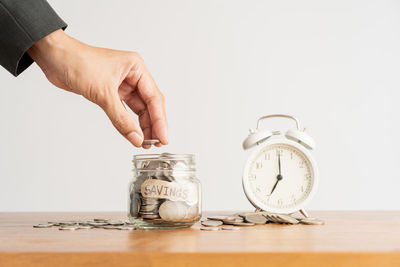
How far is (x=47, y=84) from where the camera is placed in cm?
329

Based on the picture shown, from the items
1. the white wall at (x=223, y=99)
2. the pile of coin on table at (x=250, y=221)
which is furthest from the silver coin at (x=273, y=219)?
the white wall at (x=223, y=99)

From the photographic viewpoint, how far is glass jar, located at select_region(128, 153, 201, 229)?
95 cm

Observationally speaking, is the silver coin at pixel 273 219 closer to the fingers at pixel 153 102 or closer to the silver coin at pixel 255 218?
the silver coin at pixel 255 218

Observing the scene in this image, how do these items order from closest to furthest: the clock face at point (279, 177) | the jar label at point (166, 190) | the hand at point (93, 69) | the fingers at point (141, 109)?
the jar label at point (166, 190) → the hand at point (93, 69) → the clock face at point (279, 177) → the fingers at point (141, 109)

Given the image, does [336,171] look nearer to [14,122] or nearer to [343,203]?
[343,203]

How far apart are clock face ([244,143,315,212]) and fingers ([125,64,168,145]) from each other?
288 mm

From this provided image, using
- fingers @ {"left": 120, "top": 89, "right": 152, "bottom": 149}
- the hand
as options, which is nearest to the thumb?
the hand

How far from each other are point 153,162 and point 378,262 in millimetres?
538

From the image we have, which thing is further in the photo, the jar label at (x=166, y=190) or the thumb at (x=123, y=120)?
the thumb at (x=123, y=120)

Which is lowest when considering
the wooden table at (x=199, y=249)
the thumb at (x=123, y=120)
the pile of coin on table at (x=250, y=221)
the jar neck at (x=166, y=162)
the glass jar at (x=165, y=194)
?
the wooden table at (x=199, y=249)

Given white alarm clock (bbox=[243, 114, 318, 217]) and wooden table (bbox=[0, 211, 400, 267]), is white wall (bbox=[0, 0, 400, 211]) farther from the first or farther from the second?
wooden table (bbox=[0, 211, 400, 267])

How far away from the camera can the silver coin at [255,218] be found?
42.5 inches

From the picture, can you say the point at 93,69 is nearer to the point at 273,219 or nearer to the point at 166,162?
the point at 166,162

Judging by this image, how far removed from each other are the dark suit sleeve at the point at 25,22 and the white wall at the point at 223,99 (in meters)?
2.07
